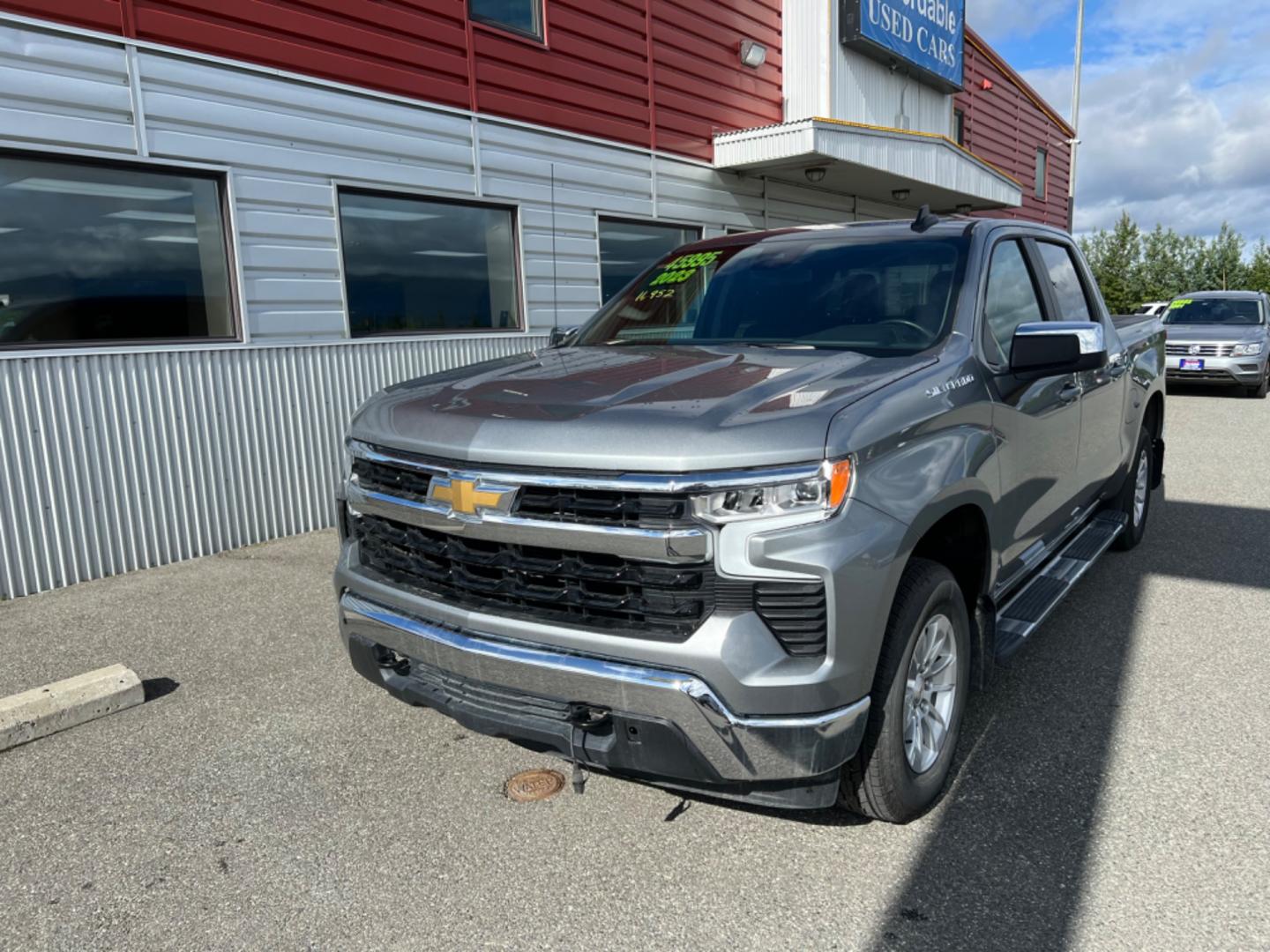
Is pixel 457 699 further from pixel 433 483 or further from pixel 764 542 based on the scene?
pixel 764 542

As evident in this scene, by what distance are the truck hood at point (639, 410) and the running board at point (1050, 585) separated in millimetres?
1116

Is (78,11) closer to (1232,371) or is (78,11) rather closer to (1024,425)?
(1024,425)

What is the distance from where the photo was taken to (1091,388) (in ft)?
13.9

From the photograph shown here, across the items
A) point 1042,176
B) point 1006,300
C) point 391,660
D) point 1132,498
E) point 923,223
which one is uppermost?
point 1042,176

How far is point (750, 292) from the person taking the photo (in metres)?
3.84

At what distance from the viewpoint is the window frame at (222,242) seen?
541 centimetres

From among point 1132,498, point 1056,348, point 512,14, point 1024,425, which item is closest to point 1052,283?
point 1024,425

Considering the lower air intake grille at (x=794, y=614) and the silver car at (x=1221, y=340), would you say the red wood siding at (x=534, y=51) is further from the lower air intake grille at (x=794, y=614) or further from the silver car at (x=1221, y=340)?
the silver car at (x=1221, y=340)

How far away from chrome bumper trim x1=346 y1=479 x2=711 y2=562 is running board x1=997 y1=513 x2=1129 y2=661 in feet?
5.09

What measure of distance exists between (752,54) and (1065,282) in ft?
26.6

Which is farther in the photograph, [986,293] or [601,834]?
[986,293]

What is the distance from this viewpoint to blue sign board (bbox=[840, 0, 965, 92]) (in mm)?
12289

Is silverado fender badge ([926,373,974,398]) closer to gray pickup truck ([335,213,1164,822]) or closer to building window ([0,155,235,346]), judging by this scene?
gray pickup truck ([335,213,1164,822])

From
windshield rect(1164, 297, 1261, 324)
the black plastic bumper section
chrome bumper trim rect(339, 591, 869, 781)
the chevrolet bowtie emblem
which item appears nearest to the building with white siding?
the chevrolet bowtie emblem
